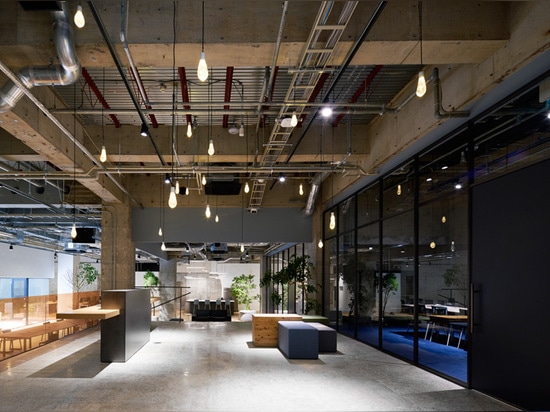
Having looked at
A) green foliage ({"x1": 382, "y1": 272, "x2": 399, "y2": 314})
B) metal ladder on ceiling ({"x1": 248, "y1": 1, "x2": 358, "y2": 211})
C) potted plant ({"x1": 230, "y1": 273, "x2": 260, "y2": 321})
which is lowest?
potted plant ({"x1": 230, "y1": 273, "x2": 260, "y2": 321})

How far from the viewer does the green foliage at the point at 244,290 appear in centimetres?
2619

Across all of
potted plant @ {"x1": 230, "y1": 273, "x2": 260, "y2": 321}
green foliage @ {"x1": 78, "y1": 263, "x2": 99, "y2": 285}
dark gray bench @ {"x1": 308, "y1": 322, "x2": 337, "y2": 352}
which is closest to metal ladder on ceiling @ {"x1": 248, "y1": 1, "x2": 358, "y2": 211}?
dark gray bench @ {"x1": 308, "y1": 322, "x2": 337, "y2": 352}

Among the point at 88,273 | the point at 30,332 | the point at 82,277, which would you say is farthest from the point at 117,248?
the point at 82,277

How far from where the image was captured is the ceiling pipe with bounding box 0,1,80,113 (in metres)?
4.61

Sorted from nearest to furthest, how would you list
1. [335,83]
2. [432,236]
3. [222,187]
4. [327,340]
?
[335,83] < [432,236] < [327,340] < [222,187]

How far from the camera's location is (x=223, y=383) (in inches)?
261

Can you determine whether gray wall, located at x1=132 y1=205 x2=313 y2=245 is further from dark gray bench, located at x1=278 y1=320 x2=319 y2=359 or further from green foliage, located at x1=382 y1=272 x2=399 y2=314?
dark gray bench, located at x1=278 y1=320 x2=319 y2=359

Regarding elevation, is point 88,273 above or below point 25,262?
below

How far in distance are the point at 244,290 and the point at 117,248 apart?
14.1 meters

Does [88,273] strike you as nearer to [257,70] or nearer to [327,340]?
[327,340]

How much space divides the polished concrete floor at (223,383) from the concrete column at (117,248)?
3.81 metres

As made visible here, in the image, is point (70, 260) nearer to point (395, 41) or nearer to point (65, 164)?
point (65, 164)

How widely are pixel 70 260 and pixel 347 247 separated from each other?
16699 mm

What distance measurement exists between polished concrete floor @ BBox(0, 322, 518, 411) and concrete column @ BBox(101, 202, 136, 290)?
12.5 ft
